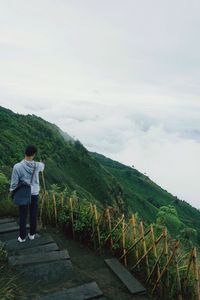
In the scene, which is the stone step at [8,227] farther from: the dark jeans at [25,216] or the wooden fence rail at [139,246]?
the dark jeans at [25,216]

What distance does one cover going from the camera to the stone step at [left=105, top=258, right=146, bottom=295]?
713 centimetres

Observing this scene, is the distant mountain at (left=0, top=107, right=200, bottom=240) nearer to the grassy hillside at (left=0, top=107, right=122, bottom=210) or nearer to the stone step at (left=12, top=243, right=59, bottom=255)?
the grassy hillside at (left=0, top=107, right=122, bottom=210)

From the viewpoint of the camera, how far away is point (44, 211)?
10.6m

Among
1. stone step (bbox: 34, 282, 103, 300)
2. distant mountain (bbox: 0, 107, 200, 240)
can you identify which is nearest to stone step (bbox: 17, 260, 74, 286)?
stone step (bbox: 34, 282, 103, 300)

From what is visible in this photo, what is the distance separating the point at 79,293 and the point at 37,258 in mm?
1464

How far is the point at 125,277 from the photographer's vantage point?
24.7 feet

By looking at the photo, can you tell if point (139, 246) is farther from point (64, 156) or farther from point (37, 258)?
point (64, 156)

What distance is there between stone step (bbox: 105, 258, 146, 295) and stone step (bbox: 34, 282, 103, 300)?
76 centimetres

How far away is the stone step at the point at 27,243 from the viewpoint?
323 inches

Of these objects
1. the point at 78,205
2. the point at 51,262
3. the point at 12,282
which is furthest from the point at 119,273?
the point at 78,205

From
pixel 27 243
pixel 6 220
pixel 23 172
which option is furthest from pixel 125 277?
pixel 6 220

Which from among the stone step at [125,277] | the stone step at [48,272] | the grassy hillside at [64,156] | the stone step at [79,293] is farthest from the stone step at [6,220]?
the grassy hillside at [64,156]

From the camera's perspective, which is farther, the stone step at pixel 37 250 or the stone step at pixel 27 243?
the stone step at pixel 27 243

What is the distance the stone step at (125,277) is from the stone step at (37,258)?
3.46ft
